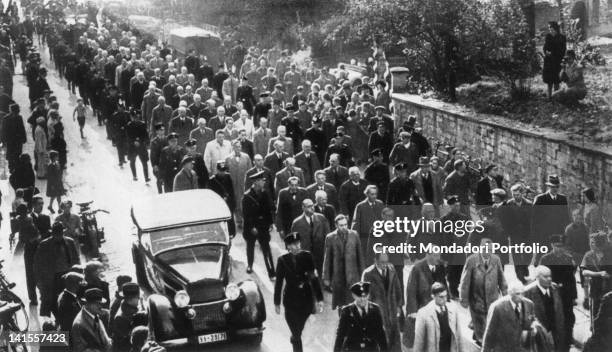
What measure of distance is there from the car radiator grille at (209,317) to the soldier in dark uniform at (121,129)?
9001mm

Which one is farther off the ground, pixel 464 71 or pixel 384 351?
pixel 464 71

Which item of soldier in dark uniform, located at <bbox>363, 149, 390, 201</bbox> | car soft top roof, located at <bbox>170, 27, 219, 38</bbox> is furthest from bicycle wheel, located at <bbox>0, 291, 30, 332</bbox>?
car soft top roof, located at <bbox>170, 27, 219, 38</bbox>

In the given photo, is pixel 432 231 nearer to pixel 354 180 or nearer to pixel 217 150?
pixel 354 180

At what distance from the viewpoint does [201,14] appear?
142 ft

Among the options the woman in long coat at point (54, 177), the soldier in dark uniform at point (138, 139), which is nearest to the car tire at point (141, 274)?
the woman in long coat at point (54, 177)

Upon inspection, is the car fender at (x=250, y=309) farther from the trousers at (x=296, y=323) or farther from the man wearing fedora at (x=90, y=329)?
the man wearing fedora at (x=90, y=329)

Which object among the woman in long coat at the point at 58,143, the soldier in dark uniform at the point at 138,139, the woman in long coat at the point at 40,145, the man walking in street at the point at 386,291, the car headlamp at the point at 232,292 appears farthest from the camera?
the woman in long coat at the point at 58,143

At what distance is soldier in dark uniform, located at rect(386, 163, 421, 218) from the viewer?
44.2ft

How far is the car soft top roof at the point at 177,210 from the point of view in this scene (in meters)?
11.5

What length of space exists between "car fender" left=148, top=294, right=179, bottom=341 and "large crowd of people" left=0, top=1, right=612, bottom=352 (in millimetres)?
326

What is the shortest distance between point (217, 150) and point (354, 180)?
3642 millimetres

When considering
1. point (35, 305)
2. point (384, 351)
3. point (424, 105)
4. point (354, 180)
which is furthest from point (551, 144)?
point (35, 305)

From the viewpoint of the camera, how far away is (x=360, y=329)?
8.71 m

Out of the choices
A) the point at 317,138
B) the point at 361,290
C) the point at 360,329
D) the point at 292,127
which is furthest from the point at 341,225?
the point at 292,127
